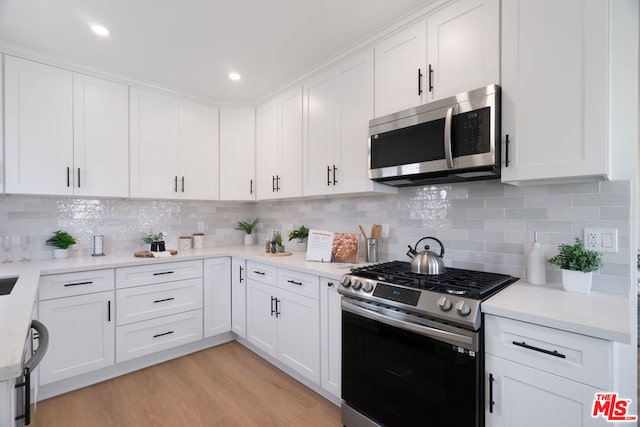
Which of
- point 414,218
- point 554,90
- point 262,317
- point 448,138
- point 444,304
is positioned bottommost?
point 262,317

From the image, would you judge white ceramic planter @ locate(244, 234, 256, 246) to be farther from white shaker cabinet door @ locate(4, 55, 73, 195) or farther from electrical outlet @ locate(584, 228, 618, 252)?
electrical outlet @ locate(584, 228, 618, 252)

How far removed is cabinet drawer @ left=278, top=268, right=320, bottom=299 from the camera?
7.16 ft

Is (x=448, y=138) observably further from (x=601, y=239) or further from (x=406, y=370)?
(x=406, y=370)

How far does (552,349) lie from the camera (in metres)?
1.16

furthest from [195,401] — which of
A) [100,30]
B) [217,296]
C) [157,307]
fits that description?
[100,30]

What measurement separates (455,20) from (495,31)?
260mm

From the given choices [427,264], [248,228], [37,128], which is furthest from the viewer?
[248,228]

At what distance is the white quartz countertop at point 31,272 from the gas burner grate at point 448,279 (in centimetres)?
29

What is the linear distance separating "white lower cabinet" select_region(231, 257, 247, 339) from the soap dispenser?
226 centimetres

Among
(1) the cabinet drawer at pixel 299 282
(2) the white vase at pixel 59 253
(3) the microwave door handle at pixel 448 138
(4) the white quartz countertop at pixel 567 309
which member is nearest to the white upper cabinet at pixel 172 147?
(2) the white vase at pixel 59 253

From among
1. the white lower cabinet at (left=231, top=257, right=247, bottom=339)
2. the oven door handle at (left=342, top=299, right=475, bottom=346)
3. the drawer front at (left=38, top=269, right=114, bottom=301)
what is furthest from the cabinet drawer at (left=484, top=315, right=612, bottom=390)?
the drawer front at (left=38, top=269, right=114, bottom=301)

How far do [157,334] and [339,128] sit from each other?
2353mm

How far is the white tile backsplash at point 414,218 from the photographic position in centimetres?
158

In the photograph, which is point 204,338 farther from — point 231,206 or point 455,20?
point 455,20
